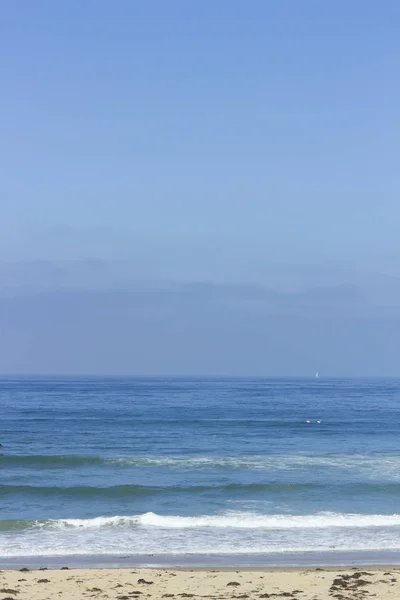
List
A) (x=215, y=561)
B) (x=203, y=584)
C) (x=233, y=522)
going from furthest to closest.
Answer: (x=233, y=522)
(x=215, y=561)
(x=203, y=584)

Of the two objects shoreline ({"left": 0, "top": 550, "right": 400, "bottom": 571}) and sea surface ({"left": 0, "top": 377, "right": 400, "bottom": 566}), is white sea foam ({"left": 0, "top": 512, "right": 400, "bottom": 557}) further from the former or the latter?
shoreline ({"left": 0, "top": 550, "right": 400, "bottom": 571})

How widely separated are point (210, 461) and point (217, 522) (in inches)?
458

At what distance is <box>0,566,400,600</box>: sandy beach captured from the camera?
1420 cm

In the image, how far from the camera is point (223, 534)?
20844mm

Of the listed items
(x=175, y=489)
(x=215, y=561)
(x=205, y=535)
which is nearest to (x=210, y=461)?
(x=175, y=489)

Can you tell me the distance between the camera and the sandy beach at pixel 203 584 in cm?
1420

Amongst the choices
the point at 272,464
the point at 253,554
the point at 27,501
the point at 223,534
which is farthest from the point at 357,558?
the point at 272,464

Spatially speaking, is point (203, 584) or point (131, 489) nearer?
point (203, 584)

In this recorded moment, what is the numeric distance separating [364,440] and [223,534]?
78.4 ft

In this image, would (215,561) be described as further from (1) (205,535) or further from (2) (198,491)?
(2) (198,491)

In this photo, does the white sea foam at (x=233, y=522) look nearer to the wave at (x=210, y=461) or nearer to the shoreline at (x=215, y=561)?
the shoreline at (x=215, y=561)

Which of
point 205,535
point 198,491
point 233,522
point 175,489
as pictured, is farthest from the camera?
point 175,489

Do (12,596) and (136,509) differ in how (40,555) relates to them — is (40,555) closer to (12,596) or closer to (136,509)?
(12,596)

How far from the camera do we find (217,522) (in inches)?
878
